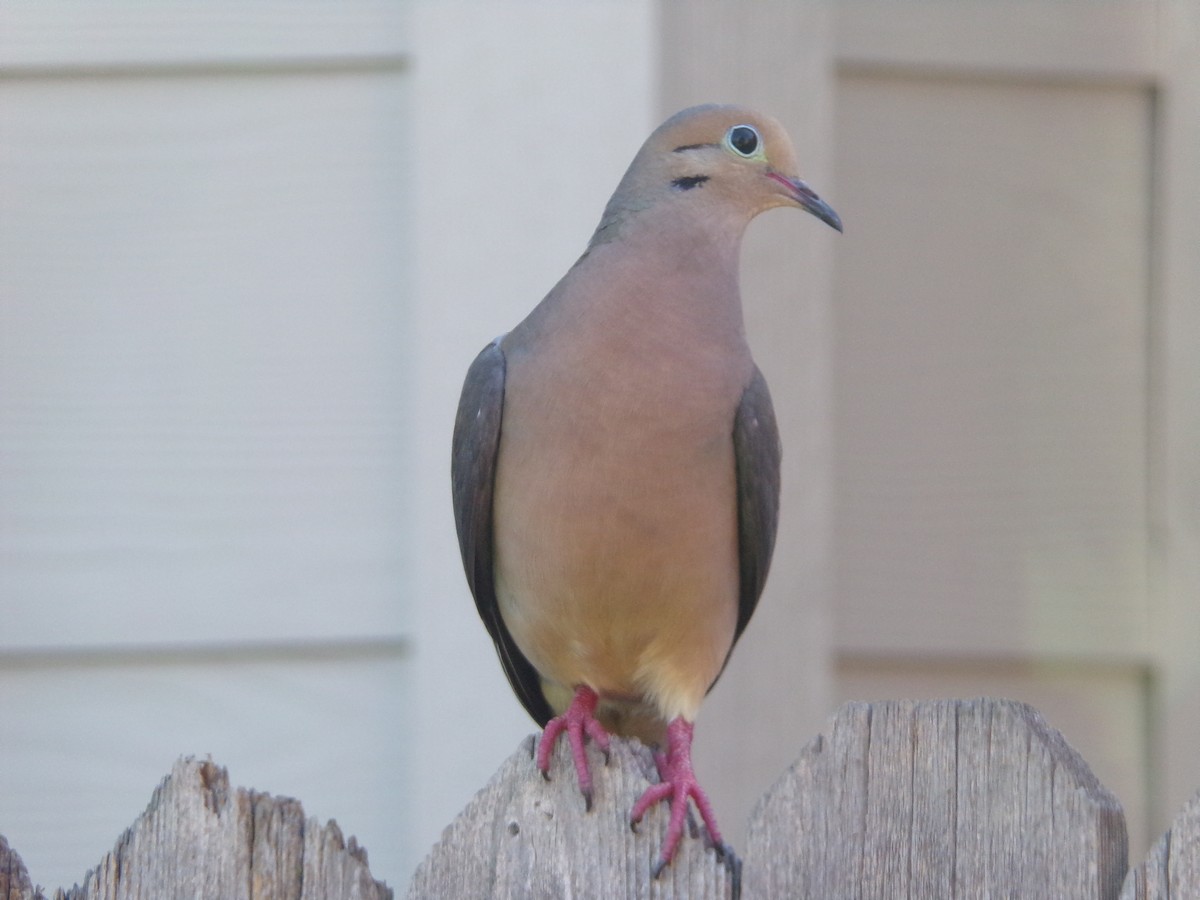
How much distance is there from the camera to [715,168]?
2.96 metres

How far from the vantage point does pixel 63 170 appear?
327cm

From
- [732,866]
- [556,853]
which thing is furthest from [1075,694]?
[556,853]

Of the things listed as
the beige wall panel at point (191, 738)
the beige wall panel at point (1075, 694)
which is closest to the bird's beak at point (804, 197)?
the beige wall panel at point (1075, 694)

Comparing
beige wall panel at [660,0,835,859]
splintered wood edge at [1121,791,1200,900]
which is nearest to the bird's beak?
beige wall panel at [660,0,835,859]

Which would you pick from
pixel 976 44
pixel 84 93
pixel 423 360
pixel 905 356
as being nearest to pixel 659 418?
pixel 423 360

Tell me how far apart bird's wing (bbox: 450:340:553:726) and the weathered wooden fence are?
3.31 feet

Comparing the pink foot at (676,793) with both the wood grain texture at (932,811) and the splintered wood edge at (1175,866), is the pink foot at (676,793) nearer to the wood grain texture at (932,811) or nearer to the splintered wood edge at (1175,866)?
the wood grain texture at (932,811)

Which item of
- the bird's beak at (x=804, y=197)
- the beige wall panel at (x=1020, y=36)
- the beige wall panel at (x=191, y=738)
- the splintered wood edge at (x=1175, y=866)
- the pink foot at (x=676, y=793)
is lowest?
the beige wall panel at (x=191, y=738)

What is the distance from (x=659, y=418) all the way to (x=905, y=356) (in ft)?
2.58

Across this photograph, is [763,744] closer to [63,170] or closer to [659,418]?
[659,418]

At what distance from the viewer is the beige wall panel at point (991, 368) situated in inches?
128

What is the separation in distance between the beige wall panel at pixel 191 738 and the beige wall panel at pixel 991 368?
88 cm

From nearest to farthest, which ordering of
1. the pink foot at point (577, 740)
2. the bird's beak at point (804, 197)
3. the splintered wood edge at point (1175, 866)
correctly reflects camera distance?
the splintered wood edge at point (1175, 866), the pink foot at point (577, 740), the bird's beak at point (804, 197)

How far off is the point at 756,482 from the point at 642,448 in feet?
0.84
